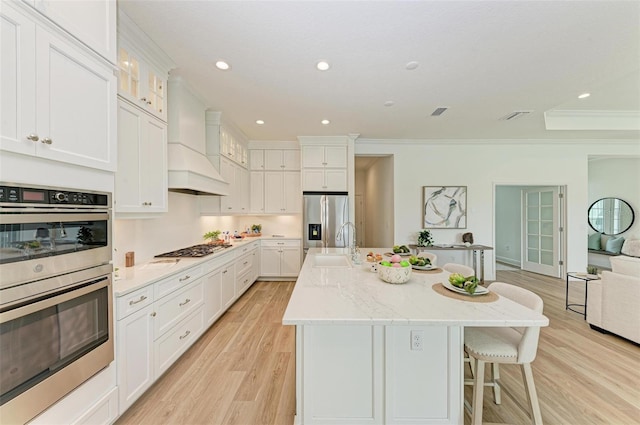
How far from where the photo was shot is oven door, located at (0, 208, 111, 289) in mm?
984

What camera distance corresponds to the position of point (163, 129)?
7.34 feet

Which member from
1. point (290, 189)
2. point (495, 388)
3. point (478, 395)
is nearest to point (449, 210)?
point (290, 189)

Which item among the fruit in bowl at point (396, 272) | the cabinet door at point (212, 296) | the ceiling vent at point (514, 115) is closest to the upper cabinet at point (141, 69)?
the cabinet door at point (212, 296)

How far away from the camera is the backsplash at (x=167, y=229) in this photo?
2.22 meters

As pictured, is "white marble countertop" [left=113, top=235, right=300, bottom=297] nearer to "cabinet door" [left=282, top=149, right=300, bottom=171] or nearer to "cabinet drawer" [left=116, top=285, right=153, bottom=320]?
"cabinet drawer" [left=116, top=285, right=153, bottom=320]

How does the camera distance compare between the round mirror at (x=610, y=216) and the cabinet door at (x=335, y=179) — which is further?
the round mirror at (x=610, y=216)

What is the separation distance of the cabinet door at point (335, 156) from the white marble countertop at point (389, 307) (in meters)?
3.15

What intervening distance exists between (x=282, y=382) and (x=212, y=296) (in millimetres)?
1311

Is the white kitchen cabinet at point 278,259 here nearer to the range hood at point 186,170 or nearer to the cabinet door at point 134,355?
the range hood at point 186,170

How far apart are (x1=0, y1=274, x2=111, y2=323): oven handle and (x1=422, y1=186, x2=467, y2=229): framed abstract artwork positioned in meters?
4.97

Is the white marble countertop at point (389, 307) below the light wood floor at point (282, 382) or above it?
above

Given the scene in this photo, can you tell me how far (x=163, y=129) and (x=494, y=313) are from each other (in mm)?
2892

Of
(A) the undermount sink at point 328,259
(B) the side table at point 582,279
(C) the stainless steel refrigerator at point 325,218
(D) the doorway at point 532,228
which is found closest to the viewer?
(A) the undermount sink at point 328,259

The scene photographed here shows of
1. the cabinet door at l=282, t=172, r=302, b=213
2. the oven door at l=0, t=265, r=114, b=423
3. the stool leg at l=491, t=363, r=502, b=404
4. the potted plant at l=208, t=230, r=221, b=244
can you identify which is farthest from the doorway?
the oven door at l=0, t=265, r=114, b=423
